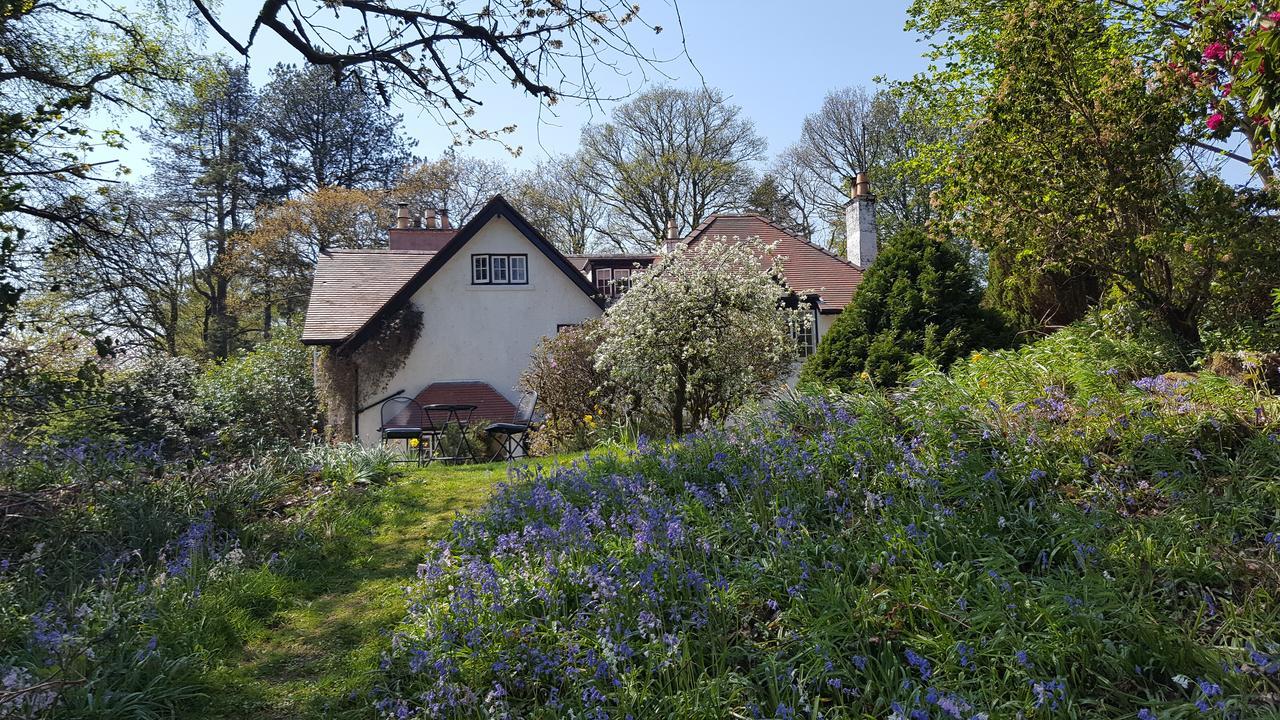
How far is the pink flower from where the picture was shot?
→ 19.2 feet

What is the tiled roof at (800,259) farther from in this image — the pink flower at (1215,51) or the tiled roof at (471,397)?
the pink flower at (1215,51)

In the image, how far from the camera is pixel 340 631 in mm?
4500

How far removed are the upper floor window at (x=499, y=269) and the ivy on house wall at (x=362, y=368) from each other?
1.70 meters

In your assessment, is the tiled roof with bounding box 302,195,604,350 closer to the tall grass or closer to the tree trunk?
the tall grass

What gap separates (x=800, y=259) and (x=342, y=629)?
18158 millimetres

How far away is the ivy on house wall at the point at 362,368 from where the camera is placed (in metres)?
17.5

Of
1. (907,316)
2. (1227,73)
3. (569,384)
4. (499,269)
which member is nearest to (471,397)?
(499,269)

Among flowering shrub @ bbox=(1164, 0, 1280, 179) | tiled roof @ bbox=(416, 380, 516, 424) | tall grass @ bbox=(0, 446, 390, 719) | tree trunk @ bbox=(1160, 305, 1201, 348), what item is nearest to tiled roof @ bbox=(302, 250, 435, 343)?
tiled roof @ bbox=(416, 380, 516, 424)

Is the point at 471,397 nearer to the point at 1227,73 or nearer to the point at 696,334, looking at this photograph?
the point at 696,334

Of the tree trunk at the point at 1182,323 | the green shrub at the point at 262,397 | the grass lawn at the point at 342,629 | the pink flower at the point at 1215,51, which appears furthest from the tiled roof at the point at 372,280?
the pink flower at the point at 1215,51

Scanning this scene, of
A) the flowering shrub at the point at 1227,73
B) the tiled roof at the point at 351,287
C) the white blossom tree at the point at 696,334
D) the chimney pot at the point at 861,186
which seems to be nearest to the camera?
the flowering shrub at the point at 1227,73

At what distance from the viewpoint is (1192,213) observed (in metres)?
7.14

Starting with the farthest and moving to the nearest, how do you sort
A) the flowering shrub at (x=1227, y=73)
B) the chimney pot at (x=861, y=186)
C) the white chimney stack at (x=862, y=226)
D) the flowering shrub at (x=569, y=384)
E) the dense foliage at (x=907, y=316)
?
the white chimney stack at (x=862, y=226), the chimney pot at (x=861, y=186), the flowering shrub at (x=569, y=384), the dense foliage at (x=907, y=316), the flowering shrub at (x=1227, y=73)

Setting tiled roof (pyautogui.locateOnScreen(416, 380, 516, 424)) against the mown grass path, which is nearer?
the mown grass path
